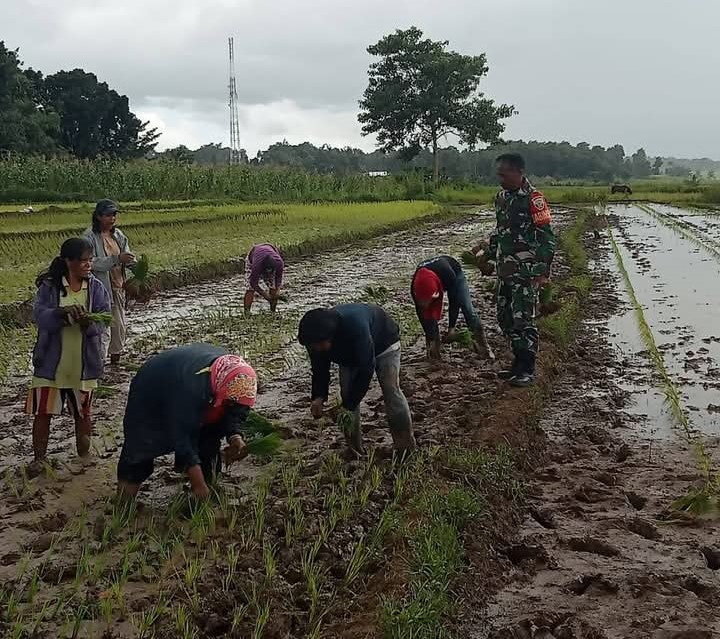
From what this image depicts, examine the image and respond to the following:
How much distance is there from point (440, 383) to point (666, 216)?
71.3 feet

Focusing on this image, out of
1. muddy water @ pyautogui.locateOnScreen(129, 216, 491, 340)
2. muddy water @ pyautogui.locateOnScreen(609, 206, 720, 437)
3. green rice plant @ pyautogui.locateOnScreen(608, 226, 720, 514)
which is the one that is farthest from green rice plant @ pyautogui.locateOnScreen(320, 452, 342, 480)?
muddy water @ pyautogui.locateOnScreen(129, 216, 491, 340)

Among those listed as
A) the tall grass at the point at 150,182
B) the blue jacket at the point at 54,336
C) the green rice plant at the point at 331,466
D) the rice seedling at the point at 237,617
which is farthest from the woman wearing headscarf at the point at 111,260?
the tall grass at the point at 150,182

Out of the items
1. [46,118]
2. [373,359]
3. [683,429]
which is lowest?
[683,429]

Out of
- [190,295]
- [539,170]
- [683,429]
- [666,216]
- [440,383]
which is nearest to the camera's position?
[683,429]

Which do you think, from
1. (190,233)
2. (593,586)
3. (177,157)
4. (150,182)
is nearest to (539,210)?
(593,586)

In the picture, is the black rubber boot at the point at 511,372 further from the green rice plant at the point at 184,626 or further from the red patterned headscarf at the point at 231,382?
the green rice plant at the point at 184,626

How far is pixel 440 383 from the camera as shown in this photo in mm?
6492

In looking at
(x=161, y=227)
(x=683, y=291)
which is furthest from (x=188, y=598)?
(x=161, y=227)

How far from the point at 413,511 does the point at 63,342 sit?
7.15 feet

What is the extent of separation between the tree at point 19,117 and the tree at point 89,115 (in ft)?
12.1

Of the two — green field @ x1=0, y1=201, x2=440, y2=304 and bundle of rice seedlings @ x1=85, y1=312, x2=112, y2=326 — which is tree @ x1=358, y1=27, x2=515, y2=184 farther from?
bundle of rice seedlings @ x1=85, y1=312, x2=112, y2=326

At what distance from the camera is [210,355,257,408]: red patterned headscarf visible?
3467 millimetres

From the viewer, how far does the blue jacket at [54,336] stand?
4410 mm

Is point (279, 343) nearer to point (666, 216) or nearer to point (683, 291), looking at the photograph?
point (683, 291)
